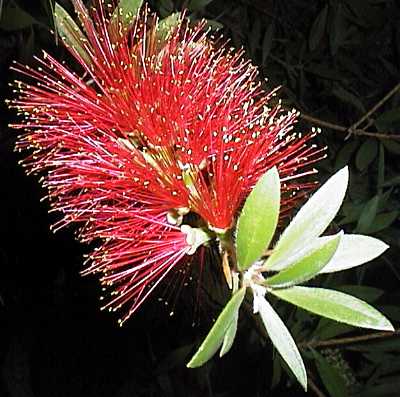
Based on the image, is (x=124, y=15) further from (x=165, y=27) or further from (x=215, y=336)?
(x=215, y=336)

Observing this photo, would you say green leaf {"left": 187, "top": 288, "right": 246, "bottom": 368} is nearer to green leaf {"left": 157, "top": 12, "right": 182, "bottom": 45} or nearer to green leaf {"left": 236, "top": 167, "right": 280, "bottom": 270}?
green leaf {"left": 236, "top": 167, "right": 280, "bottom": 270}

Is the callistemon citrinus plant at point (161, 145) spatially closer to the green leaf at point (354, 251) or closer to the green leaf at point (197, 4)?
the green leaf at point (354, 251)

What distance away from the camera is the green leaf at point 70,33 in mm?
843

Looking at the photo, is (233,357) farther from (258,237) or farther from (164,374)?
(258,237)

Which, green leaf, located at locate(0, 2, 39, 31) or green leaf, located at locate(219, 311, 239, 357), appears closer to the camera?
green leaf, located at locate(219, 311, 239, 357)

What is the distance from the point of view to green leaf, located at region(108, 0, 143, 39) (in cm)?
84

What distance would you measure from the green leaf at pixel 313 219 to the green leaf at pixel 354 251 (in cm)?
4

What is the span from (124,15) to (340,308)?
1.33 feet

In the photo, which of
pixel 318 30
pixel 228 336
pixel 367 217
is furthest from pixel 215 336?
pixel 318 30

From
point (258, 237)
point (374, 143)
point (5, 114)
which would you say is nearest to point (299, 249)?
point (258, 237)

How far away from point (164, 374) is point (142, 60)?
4.92 ft

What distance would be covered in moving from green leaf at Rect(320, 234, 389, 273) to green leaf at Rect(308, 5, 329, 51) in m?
1.63

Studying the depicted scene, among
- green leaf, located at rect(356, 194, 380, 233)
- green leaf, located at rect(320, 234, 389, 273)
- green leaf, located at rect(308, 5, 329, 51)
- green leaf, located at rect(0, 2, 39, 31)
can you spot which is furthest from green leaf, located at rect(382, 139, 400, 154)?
green leaf, located at rect(320, 234, 389, 273)

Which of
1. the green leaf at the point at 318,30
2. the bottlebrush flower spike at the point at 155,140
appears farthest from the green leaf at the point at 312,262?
the green leaf at the point at 318,30
